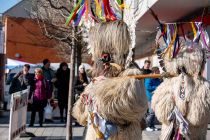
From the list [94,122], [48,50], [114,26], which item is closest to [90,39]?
[114,26]

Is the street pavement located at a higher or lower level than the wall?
lower

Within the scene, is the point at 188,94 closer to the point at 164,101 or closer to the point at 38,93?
the point at 164,101

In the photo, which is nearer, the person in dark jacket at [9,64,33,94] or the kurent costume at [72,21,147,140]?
the kurent costume at [72,21,147,140]

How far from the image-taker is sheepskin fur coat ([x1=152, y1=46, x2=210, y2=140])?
17.2 feet

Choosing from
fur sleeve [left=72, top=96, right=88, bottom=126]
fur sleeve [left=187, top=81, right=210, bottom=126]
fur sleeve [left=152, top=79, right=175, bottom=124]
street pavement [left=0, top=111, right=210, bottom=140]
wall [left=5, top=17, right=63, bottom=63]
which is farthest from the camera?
wall [left=5, top=17, right=63, bottom=63]

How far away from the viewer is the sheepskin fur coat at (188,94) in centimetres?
525

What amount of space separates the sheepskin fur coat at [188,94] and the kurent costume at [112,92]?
1392 mm

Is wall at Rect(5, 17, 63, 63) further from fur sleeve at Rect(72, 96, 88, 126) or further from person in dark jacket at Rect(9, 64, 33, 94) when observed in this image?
fur sleeve at Rect(72, 96, 88, 126)

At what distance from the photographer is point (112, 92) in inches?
152

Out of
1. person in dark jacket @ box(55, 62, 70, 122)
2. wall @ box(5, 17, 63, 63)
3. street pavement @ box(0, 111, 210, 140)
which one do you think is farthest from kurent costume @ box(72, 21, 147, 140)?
wall @ box(5, 17, 63, 63)

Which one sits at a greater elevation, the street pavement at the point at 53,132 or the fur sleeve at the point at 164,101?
the fur sleeve at the point at 164,101

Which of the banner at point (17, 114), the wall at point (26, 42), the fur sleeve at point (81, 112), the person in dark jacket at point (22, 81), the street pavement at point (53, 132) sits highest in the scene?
the wall at point (26, 42)

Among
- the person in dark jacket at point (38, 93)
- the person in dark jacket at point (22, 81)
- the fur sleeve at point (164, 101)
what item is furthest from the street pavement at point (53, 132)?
the fur sleeve at point (164, 101)

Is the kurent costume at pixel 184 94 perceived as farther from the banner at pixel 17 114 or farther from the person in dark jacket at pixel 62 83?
the person in dark jacket at pixel 62 83
